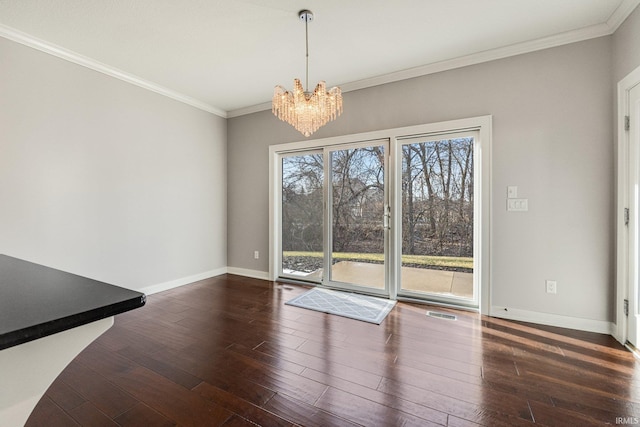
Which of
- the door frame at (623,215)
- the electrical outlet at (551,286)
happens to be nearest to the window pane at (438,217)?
the electrical outlet at (551,286)

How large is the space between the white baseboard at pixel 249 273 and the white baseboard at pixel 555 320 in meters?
2.97

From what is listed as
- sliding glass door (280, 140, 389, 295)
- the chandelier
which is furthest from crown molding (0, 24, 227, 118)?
the chandelier

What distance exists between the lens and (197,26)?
2393 mm

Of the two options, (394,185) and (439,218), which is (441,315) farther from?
(394,185)

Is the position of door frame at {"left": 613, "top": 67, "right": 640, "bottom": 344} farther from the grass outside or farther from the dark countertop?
the dark countertop

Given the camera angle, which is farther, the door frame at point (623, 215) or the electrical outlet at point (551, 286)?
the electrical outlet at point (551, 286)

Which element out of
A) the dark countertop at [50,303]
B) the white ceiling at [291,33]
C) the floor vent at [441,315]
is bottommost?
the floor vent at [441,315]

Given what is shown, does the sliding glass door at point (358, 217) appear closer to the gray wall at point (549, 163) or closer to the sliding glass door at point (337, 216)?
the sliding glass door at point (337, 216)

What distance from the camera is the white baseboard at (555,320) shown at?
245 centimetres

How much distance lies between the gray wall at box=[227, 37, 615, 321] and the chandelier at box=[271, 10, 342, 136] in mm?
1323

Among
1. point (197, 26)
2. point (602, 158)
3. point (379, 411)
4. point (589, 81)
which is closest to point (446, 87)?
point (589, 81)

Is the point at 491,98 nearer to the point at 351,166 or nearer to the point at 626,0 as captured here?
the point at 626,0

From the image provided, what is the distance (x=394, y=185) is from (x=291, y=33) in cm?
190

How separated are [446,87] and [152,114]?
3.52m
